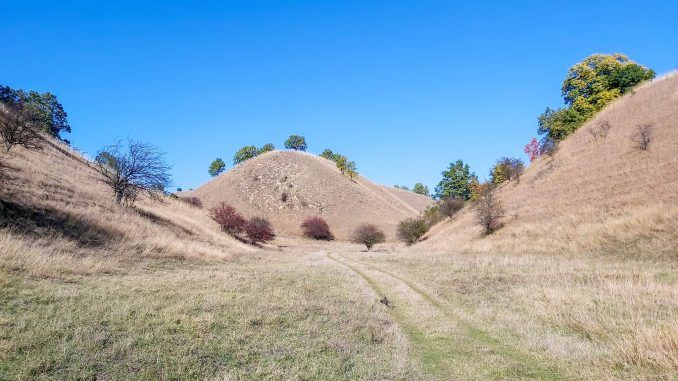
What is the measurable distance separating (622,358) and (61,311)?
39.0 ft

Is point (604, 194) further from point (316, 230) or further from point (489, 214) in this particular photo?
point (316, 230)

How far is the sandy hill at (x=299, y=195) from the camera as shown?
93188 mm

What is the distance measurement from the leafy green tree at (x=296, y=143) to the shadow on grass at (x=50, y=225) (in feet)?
450

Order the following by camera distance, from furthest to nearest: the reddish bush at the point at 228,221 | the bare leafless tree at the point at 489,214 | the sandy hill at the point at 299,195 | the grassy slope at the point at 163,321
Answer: the sandy hill at the point at 299,195
the reddish bush at the point at 228,221
the bare leafless tree at the point at 489,214
the grassy slope at the point at 163,321

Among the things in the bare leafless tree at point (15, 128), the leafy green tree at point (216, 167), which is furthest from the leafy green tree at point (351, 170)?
the bare leafless tree at point (15, 128)

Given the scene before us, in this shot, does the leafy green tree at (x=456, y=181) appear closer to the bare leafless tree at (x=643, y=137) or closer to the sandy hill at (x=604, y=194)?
the sandy hill at (x=604, y=194)

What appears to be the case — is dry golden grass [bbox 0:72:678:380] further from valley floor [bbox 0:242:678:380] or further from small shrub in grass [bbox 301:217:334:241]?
small shrub in grass [bbox 301:217:334:241]

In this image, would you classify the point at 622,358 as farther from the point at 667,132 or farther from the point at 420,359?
the point at 667,132

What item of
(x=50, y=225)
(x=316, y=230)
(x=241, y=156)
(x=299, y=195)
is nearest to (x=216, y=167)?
(x=241, y=156)

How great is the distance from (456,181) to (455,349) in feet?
285

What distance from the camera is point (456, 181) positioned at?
302ft

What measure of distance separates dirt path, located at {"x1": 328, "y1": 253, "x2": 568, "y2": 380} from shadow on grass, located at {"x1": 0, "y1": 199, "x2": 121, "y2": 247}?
1582 cm

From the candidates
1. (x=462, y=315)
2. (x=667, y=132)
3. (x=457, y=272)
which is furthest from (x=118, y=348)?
(x=667, y=132)

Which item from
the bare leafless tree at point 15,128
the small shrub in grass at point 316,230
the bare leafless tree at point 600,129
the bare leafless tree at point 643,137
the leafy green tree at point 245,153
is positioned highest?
the leafy green tree at point 245,153
